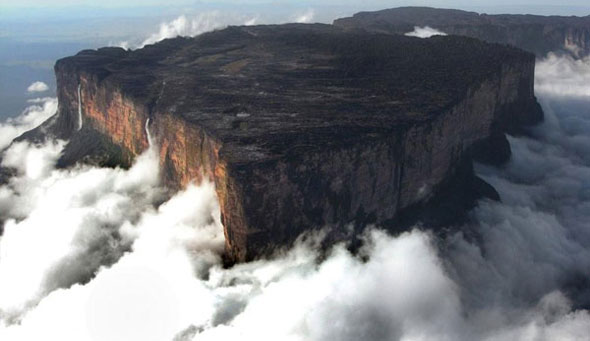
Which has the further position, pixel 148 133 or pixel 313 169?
pixel 148 133

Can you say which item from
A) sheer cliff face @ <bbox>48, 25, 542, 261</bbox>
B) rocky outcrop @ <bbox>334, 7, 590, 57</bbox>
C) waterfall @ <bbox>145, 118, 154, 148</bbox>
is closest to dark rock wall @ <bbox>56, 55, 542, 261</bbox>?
sheer cliff face @ <bbox>48, 25, 542, 261</bbox>

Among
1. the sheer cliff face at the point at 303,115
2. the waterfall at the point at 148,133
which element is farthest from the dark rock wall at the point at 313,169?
the waterfall at the point at 148,133

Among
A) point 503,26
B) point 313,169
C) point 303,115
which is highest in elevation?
point 503,26

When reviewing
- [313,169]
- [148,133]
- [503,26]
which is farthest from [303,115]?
[503,26]

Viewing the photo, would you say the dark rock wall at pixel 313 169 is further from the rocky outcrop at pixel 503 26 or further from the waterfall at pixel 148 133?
the rocky outcrop at pixel 503 26

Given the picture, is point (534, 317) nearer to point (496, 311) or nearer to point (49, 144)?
point (496, 311)

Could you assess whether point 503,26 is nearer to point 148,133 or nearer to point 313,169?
point 148,133
